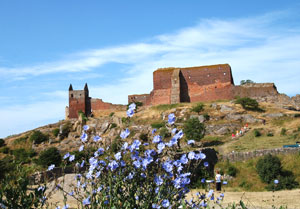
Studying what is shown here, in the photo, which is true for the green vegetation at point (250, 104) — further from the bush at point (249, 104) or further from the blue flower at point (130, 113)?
the blue flower at point (130, 113)

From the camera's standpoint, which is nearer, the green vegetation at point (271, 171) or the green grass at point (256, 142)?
the green vegetation at point (271, 171)

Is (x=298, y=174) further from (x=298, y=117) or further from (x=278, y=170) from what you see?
(x=298, y=117)

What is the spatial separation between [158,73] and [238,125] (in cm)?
1706

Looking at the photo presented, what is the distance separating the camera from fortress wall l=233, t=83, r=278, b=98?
3700 centimetres

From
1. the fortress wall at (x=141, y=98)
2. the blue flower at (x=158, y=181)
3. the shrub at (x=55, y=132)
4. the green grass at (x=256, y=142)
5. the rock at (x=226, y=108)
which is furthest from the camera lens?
the fortress wall at (x=141, y=98)

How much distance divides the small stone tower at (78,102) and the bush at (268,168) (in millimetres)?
34373

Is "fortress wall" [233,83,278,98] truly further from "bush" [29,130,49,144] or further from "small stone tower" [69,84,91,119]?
"bush" [29,130,49,144]

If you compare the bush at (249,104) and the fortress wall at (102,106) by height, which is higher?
the fortress wall at (102,106)

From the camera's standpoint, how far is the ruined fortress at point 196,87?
37.7 metres

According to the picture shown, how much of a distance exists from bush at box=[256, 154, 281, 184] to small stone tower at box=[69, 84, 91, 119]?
113 feet

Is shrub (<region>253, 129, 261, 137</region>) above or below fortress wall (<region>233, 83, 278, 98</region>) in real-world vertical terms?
below

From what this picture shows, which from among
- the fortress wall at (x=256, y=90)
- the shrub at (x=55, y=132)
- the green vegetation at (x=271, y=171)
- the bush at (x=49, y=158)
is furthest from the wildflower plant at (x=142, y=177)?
the fortress wall at (x=256, y=90)

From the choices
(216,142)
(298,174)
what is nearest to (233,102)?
(216,142)

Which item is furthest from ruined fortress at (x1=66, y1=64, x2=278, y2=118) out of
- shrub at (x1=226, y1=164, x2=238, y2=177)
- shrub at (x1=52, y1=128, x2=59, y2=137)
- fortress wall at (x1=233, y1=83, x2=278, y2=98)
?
shrub at (x1=226, y1=164, x2=238, y2=177)
